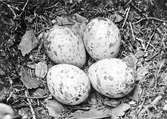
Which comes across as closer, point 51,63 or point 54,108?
point 54,108

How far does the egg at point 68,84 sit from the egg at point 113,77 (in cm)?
9

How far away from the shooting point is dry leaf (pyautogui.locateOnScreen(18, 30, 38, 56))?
9.30 ft

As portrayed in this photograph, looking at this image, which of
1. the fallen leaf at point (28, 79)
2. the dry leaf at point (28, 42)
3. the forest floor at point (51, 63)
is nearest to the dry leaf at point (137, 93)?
the forest floor at point (51, 63)

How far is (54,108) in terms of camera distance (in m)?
2.74

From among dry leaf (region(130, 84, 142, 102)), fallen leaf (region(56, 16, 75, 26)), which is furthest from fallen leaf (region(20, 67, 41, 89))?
dry leaf (region(130, 84, 142, 102))

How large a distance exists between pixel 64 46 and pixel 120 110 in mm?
590

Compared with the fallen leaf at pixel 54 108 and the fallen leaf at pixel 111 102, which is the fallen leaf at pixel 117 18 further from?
the fallen leaf at pixel 54 108

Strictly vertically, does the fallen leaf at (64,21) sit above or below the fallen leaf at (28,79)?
above

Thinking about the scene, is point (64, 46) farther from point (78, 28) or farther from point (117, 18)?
point (117, 18)

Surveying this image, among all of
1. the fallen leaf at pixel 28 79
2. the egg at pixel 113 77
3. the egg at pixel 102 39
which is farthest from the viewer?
the fallen leaf at pixel 28 79

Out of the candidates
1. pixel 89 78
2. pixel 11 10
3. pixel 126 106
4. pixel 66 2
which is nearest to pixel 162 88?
pixel 126 106

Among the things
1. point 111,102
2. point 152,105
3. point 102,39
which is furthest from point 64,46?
point 152,105

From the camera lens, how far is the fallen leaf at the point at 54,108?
272 cm

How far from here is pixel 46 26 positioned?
9.76 feet
